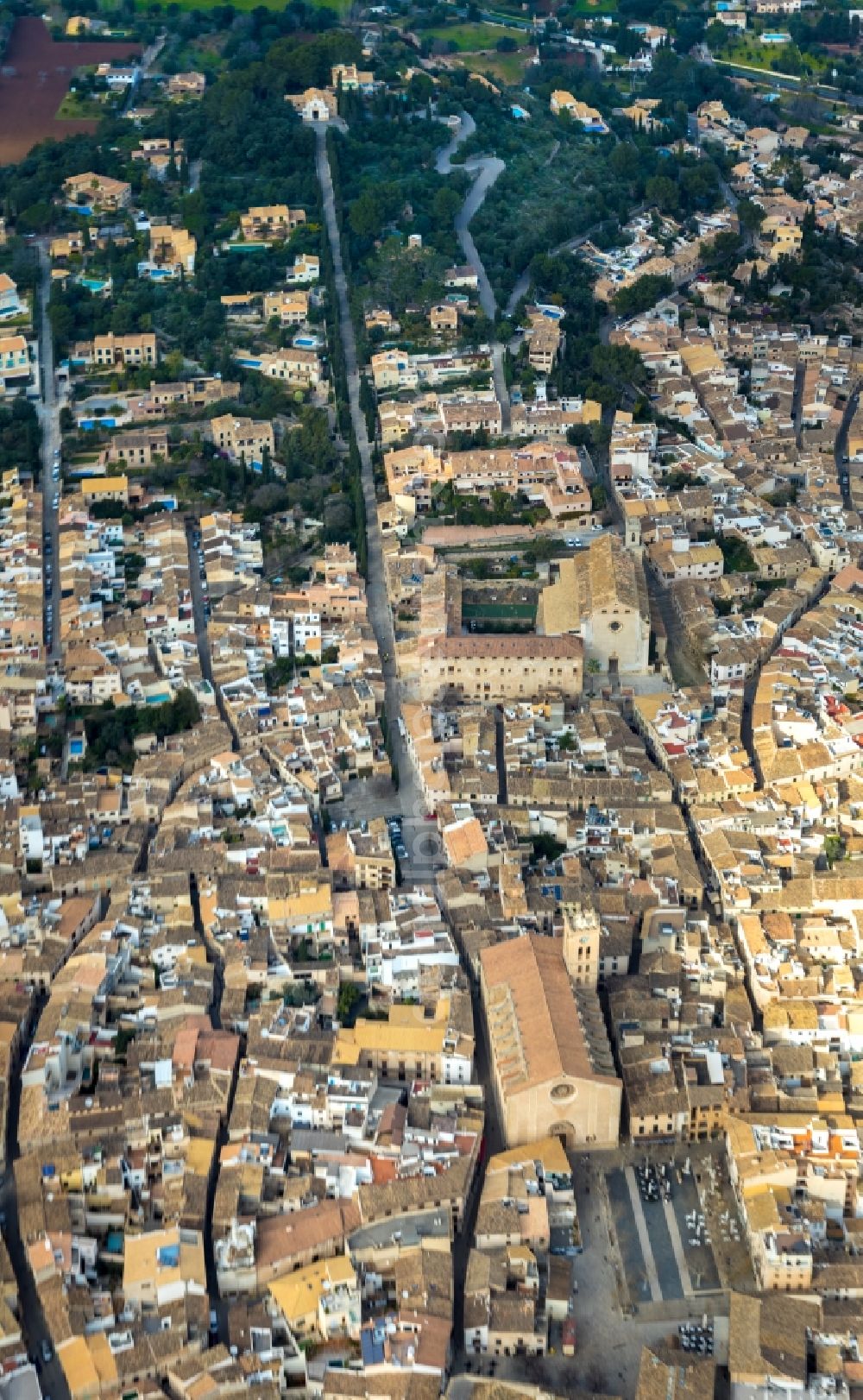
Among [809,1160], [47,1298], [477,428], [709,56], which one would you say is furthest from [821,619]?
[709,56]

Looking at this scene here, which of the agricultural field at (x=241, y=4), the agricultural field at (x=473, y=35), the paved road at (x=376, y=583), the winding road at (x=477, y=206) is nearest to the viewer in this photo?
the paved road at (x=376, y=583)

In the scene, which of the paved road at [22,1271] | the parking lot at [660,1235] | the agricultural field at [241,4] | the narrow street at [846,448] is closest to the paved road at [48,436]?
the paved road at [22,1271]

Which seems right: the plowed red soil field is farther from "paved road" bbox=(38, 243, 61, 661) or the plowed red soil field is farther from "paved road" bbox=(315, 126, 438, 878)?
"paved road" bbox=(315, 126, 438, 878)

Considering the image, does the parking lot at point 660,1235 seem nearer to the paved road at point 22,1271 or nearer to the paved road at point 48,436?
the paved road at point 22,1271

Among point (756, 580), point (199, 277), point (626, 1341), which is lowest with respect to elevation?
point (626, 1341)

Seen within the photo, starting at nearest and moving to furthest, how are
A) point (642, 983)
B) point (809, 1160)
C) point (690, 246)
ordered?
point (809, 1160), point (642, 983), point (690, 246)

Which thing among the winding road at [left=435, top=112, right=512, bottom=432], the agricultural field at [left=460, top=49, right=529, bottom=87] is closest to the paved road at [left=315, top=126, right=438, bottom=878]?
the winding road at [left=435, top=112, right=512, bottom=432]

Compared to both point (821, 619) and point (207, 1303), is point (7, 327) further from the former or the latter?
point (207, 1303)
